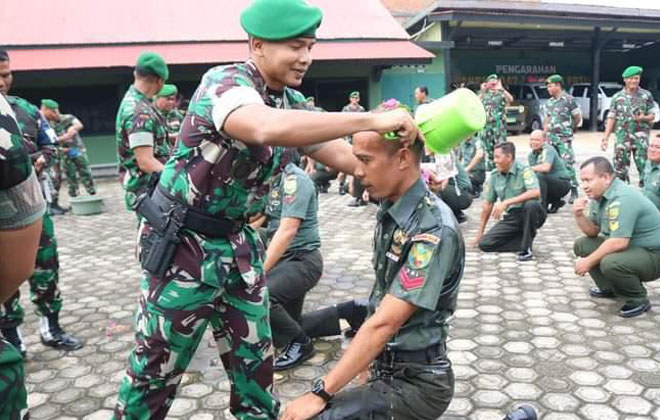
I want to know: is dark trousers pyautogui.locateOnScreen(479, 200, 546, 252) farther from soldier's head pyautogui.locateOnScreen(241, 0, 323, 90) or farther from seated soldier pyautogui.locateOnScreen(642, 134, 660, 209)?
soldier's head pyautogui.locateOnScreen(241, 0, 323, 90)

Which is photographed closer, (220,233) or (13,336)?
(220,233)

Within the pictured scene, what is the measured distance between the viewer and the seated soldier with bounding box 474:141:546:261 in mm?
5551

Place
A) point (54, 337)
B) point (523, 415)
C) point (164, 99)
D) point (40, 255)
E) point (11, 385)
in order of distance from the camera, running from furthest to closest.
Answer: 1. point (164, 99)
2. point (54, 337)
3. point (40, 255)
4. point (523, 415)
5. point (11, 385)

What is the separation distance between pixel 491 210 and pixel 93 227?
5569mm

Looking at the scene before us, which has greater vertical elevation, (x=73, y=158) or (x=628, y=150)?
(x=73, y=158)

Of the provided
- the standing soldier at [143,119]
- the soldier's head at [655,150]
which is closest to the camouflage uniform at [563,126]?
the soldier's head at [655,150]

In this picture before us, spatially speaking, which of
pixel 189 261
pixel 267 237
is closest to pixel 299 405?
pixel 189 261

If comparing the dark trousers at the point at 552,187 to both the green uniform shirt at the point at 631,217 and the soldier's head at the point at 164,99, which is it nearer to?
the green uniform shirt at the point at 631,217

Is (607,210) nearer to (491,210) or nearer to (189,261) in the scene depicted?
(491,210)

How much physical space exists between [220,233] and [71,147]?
8.33 meters

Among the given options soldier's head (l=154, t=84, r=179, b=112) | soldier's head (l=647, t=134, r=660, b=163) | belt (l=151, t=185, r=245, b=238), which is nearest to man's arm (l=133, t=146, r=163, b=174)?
soldier's head (l=154, t=84, r=179, b=112)

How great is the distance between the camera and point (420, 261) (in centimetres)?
189

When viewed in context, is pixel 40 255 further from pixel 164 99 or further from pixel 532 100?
pixel 532 100

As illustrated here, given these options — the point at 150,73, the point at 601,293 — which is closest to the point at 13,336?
the point at 150,73
